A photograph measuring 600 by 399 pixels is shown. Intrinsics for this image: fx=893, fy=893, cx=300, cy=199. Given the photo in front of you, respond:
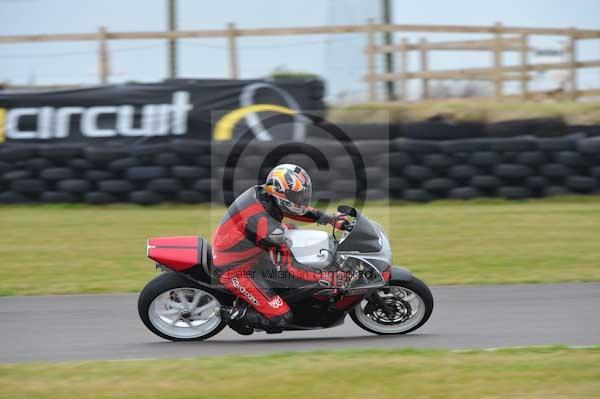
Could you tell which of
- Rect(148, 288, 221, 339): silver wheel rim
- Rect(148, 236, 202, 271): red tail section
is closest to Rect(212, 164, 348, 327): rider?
Rect(148, 236, 202, 271): red tail section

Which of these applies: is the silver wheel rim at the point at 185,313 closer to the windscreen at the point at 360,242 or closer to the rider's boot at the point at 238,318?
the rider's boot at the point at 238,318

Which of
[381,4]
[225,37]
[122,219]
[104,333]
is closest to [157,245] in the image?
[104,333]

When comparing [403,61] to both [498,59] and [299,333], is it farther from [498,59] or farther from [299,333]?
[299,333]

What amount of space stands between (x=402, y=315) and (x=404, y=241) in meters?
4.74

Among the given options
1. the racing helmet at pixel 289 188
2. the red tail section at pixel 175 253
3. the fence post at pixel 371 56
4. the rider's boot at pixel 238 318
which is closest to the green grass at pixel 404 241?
the red tail section at pixel 175 253

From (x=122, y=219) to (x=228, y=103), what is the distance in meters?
2.89

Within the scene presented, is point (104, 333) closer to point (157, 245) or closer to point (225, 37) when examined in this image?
point (157, 245)

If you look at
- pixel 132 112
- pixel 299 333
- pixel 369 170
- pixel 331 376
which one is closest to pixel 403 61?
pixel 369 170

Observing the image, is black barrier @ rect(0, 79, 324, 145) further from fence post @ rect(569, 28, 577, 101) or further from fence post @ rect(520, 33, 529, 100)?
fence post @ rect(569, 28, 577, 101)

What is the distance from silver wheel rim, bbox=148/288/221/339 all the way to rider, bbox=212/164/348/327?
26cm

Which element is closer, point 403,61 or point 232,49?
point 232,49

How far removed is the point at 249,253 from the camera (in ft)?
21.7

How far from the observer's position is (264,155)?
13430 mm

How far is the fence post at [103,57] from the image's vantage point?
16.9m
